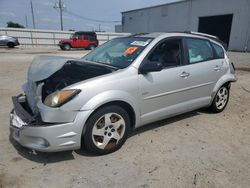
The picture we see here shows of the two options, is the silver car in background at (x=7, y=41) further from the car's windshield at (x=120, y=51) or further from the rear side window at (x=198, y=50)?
the rear side window at (x=198, y=50)

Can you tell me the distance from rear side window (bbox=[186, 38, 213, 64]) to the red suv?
2239cm

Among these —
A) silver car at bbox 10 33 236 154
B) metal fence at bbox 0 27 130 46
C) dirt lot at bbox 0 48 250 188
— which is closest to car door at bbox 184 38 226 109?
silver car at bbox 10 33 236 154

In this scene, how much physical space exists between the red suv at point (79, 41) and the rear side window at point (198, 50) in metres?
22.4

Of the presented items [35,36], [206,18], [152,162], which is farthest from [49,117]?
[206,18]

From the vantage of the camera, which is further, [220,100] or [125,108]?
[220,100]

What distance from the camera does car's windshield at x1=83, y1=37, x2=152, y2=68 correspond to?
132 inches

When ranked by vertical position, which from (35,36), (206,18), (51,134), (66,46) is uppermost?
(206,18)

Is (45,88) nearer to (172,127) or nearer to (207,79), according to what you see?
(172,127)

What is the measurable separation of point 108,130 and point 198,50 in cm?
233

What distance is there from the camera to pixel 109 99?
2.80 metres

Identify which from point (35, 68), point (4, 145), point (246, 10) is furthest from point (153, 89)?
point (246, 10)

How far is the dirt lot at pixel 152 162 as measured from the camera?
2.52 metres

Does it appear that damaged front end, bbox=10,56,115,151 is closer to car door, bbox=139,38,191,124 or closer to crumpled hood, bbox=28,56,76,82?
crumpled hood, bbox=28,56,76,82

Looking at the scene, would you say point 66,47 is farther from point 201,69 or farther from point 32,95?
point 32,95
